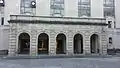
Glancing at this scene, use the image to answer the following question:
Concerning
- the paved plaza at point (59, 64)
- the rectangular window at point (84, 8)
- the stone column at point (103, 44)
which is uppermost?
the rectangular window at point (84, 8)

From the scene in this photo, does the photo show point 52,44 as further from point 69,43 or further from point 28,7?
point 28,7

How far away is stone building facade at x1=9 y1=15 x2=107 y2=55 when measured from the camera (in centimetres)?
3275

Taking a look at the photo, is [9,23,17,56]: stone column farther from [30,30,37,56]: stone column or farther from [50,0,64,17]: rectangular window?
[50,0,64,17]: rectangular window

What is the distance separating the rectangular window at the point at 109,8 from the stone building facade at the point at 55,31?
185 inches

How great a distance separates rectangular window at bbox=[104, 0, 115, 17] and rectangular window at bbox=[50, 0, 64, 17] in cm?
879

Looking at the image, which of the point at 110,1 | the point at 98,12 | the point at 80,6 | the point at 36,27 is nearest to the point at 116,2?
the point at 110,1

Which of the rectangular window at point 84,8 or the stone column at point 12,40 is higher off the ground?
the rectangular window at point 84,8

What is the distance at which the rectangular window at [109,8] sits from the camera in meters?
39.8

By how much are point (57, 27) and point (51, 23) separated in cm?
125

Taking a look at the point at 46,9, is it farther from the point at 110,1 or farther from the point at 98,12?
the point at 110,1

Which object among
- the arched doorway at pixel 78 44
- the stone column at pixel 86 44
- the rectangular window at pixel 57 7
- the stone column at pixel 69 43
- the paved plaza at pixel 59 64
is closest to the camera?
the paved plaza at pixel 59 64

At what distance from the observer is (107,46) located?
38594mm

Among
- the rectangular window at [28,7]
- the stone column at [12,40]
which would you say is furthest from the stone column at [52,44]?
the rectangular window at [28,7]

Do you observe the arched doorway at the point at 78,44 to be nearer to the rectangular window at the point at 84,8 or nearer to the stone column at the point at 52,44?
the rectangular window at the point at 84,8
